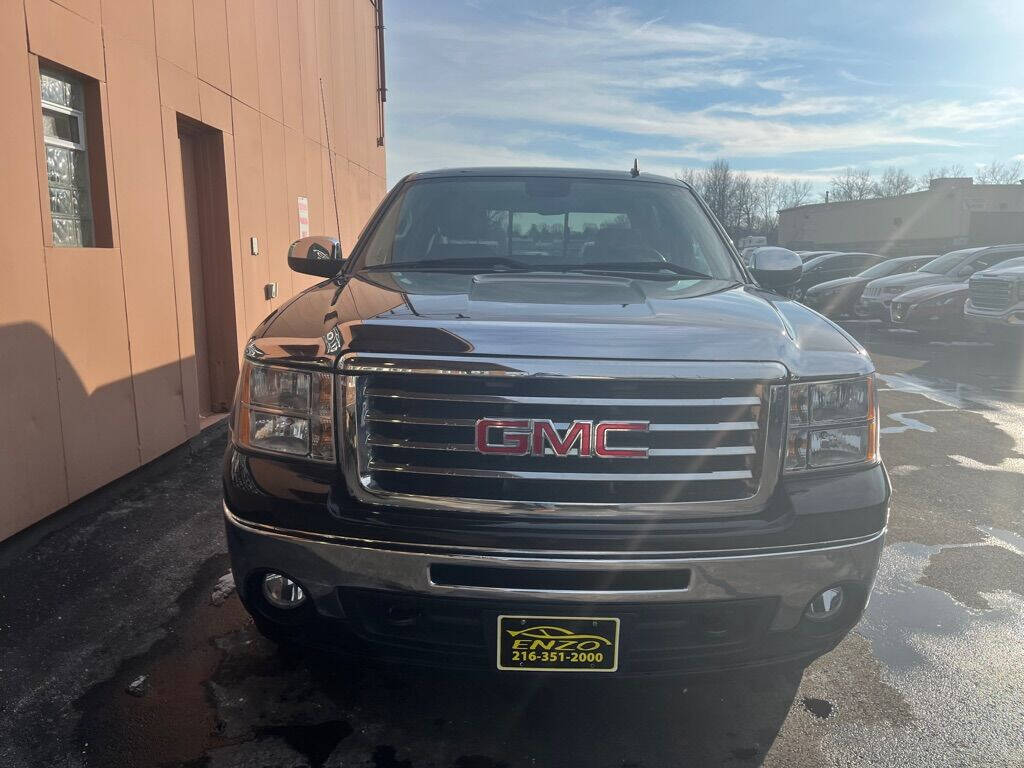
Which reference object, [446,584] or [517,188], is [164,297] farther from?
[446,584]

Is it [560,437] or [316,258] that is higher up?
[316,258]

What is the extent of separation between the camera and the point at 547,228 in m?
3.51

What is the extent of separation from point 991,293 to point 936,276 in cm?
313

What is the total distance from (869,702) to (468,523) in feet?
5.27

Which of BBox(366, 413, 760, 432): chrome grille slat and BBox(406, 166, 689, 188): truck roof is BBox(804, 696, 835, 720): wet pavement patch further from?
BBox(406, 166, 689, 188): truck roof

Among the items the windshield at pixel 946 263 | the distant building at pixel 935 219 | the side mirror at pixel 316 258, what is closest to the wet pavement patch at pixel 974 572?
the side mirror at pixel 316 258

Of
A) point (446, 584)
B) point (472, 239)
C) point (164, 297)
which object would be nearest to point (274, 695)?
point (446, 584)

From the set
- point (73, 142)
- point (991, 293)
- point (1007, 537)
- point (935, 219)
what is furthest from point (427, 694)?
point (935, 219)

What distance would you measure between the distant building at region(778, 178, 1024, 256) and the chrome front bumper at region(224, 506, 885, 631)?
38.2 m

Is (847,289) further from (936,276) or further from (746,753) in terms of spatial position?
(746,753)

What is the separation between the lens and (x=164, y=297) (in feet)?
17.7

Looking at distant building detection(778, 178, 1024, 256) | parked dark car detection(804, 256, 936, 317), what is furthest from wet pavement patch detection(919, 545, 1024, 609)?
distant building detection(778, 178, 1024, 256)

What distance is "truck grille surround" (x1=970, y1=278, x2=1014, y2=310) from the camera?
11.7m

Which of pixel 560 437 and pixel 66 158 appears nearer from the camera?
pixel 560 437
